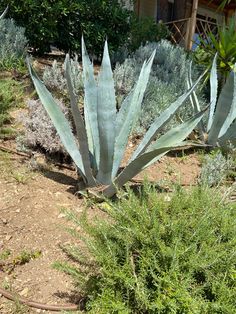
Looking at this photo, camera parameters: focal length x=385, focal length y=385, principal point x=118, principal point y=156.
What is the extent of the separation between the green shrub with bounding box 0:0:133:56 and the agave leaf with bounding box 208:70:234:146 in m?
2.72

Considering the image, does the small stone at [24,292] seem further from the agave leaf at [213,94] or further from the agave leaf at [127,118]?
the agave leaf at [213,94]

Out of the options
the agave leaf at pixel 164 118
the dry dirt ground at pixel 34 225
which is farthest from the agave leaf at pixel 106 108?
the dry dirt ground at pixel 34 225

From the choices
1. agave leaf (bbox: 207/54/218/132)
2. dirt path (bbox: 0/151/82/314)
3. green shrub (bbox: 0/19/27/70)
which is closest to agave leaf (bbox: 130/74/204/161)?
dirt path (bbox: 0/151/82/314)

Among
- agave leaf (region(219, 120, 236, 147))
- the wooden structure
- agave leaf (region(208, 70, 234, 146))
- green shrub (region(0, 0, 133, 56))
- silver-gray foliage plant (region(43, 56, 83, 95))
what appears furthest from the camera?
the wooden structure

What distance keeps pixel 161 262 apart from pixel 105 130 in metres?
1.09

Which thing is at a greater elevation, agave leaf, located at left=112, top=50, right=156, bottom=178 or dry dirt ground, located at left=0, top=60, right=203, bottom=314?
agave leaf, located at left=112, top=50, right=156, bottom=178

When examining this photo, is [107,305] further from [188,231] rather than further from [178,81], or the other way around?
[178,81]

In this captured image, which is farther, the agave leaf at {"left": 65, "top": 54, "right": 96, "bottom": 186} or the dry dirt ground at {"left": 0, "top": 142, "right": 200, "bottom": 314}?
the agave leaf at {"left": 65, "top": 54, "right": 96, "bottom": 186}

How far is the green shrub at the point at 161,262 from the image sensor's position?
1.51m

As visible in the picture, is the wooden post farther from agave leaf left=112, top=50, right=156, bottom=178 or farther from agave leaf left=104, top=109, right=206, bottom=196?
agave leaf left=104, top=109, right=206, bottom=196

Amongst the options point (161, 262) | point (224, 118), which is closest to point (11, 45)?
point (224, 118)

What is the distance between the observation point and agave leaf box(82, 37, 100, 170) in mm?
2613

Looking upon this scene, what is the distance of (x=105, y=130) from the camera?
2.47m

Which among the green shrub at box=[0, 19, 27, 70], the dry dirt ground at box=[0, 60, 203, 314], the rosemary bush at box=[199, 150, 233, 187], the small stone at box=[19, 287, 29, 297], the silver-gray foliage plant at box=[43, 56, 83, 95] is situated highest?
the green shrub at box=[0, 19, 27, 70]
